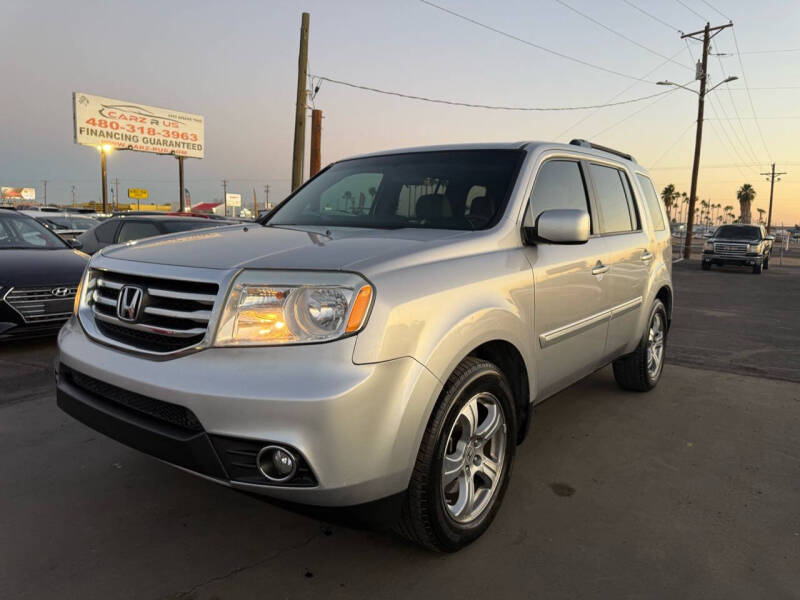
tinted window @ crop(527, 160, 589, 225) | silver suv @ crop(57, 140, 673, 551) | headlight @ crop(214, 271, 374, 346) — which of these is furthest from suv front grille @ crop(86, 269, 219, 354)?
tinted window @ crop(527, 160, 589, 225)

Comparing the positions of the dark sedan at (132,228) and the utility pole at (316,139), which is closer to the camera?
the dark sedan at (132,228)

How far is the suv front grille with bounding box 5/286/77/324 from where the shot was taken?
5461mm

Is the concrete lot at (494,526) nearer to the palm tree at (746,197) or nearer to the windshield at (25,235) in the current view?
the windshield at (25,235)

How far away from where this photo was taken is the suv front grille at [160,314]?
2123 millimetres

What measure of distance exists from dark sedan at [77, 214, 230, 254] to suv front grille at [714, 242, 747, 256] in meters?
17.4

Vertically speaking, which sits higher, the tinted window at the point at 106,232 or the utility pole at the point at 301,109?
the utility pole at the point at 301,109

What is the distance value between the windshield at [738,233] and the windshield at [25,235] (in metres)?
20.5

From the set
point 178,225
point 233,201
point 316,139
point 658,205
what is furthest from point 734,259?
point 233,201

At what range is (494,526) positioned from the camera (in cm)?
272

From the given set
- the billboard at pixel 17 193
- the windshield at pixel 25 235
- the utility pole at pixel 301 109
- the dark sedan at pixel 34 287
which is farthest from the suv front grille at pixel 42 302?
the billboard at pixel 17 193

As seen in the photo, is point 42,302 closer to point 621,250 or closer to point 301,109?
point 621,250

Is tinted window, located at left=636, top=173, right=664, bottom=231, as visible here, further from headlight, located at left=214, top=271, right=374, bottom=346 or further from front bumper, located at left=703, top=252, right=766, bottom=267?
front bumper, located at left=703, top=252, right=766, bottom=267

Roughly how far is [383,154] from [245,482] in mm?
2473

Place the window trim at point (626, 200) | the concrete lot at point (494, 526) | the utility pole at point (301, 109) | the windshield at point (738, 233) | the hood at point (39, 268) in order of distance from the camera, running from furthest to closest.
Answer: the windshield at point (738, 233) → the utility pole at point (301, 109) → the hood at point (39, 268) → the window trim at point (626, 200) → the concrete lot at point (494, 526)
